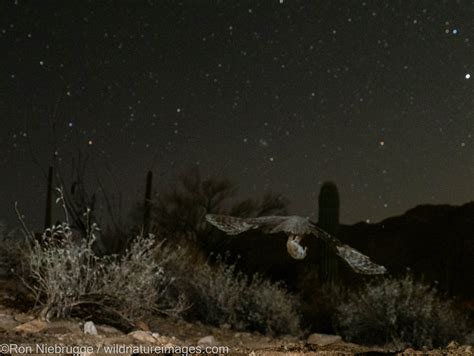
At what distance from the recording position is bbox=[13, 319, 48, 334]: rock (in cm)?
660

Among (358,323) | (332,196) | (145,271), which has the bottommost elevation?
(358,323)

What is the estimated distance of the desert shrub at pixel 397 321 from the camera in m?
10.3

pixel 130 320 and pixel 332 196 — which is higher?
pixel 332 196

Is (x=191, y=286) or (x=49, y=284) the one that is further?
(x=191, y=286)

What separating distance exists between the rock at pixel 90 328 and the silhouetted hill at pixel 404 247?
38.2 feet

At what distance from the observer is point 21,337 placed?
6.04 metres

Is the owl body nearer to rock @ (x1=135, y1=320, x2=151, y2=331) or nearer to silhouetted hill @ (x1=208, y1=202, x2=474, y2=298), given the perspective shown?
rock @ (x1=135, y1=320, x2=151, y2=331)

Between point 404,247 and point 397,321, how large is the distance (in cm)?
1707

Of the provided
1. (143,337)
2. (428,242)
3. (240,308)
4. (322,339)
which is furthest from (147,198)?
(428,242)

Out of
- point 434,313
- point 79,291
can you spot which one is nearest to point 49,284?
point 79,291

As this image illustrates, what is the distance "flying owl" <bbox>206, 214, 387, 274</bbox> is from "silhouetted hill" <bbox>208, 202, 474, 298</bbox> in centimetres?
1148

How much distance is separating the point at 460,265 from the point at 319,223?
1189 cm

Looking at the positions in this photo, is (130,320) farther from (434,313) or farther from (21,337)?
(434,313)

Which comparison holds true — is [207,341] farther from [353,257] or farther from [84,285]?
[353,257]
